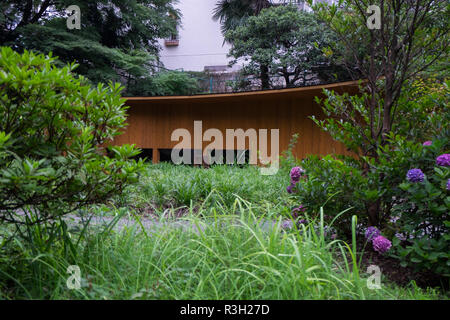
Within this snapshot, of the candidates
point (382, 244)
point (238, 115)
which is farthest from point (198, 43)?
point (382, 244)

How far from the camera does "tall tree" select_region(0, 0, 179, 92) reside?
15.0 m

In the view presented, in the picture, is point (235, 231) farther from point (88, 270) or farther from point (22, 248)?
point (22, 248)

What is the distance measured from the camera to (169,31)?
61.9 feet

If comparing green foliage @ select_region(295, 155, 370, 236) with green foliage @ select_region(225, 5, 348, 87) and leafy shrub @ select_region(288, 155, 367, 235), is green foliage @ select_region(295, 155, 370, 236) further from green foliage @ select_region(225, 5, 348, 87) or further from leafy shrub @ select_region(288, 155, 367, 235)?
green foliage @ select_region(225, 5, 348, 87)

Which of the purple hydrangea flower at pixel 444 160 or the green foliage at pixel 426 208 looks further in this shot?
the purple hydrangea flower at pixel 444 160

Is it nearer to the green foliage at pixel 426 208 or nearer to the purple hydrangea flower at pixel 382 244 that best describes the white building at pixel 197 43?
the green foliage at pixel 426 208

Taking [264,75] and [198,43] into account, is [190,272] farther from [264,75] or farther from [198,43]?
[198,43]

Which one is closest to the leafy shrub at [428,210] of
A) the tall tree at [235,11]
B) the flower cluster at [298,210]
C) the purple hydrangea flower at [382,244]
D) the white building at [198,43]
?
the purple hydrangea flower at [382,244]

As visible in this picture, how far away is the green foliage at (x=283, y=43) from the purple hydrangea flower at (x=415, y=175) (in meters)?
13.0

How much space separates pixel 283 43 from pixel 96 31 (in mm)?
8650

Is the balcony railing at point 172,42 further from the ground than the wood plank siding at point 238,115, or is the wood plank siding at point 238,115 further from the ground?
the balcony railing at point 172,42

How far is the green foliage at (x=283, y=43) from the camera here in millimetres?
14853

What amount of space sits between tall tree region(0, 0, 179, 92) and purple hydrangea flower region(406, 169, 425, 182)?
14.6m

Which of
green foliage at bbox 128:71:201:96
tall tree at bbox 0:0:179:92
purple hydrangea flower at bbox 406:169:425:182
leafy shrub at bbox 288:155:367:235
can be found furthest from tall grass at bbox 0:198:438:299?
green foliage at bbox 128:71:201:96
